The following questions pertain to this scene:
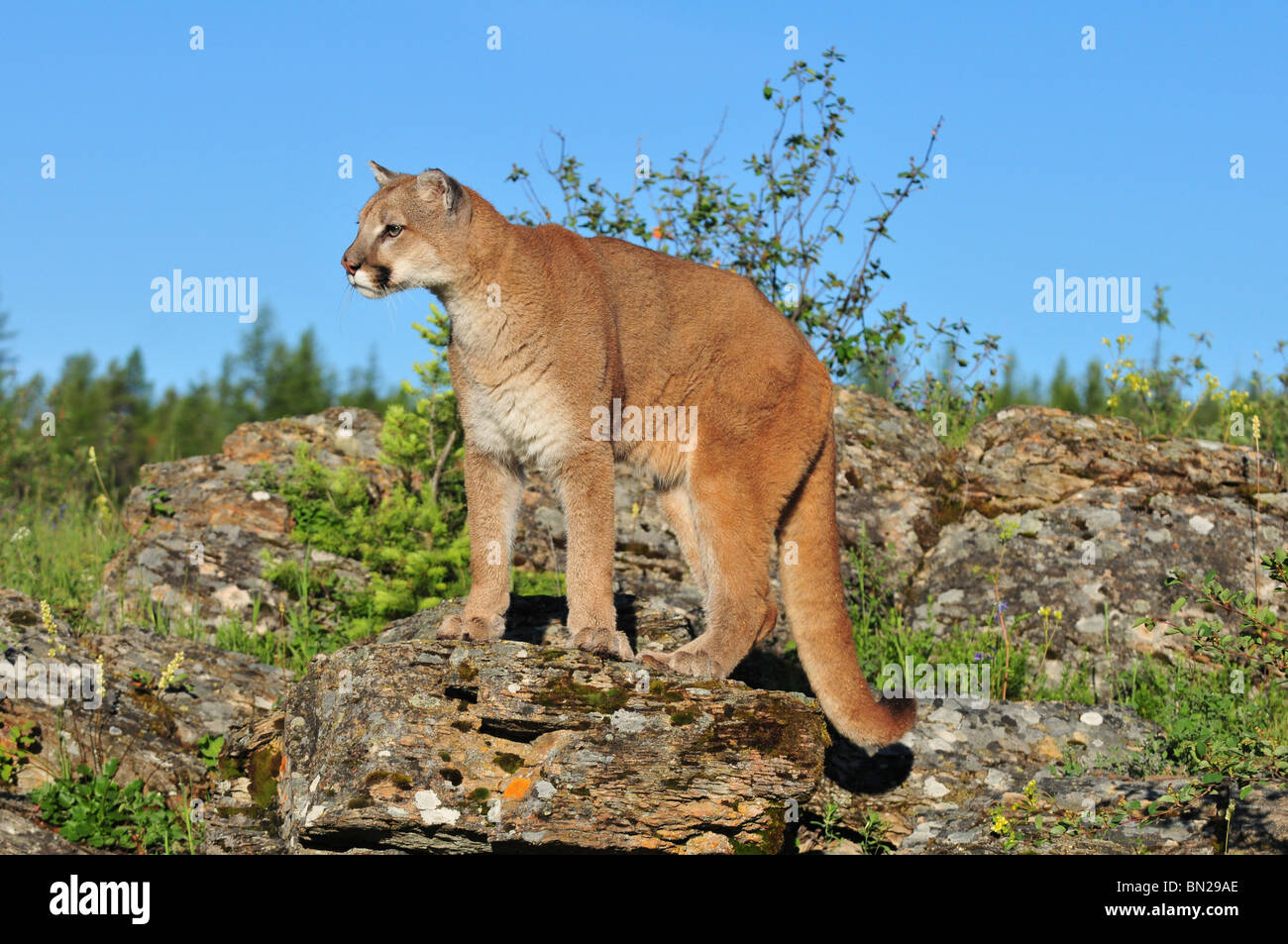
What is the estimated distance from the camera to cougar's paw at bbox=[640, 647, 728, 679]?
5.23m

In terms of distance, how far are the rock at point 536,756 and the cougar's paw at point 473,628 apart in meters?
0.35

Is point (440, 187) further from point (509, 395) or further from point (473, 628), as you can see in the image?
point (473, 628)

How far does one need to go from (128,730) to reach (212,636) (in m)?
1.87

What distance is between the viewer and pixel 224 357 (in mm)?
44812

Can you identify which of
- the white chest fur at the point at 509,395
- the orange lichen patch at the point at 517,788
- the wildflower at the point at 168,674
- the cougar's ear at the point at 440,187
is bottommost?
the orange lichen patch at the point at 517,788

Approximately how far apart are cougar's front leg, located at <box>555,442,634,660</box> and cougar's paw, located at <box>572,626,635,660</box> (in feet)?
0.22

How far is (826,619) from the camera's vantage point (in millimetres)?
5715

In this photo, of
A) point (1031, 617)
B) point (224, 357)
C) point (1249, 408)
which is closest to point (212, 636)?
point (1031, 617)

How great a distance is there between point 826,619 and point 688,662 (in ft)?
2.89

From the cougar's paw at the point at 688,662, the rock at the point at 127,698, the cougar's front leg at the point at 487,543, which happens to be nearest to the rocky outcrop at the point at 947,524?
the rock at the point at 127,698

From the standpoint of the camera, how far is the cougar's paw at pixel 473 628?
528cm

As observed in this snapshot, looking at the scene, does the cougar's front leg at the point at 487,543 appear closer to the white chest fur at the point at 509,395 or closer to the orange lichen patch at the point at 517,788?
the white chest fur at the point at 509,395

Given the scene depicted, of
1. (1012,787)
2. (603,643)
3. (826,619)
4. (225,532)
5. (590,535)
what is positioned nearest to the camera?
(603,643)

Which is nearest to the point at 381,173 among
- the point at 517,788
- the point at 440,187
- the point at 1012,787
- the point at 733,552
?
the point at 440,187
